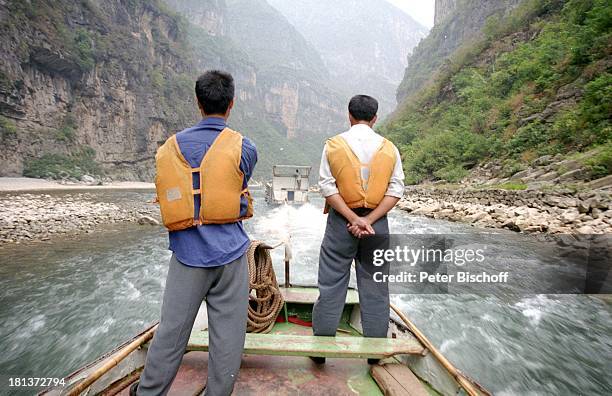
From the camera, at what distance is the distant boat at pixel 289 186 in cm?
2767

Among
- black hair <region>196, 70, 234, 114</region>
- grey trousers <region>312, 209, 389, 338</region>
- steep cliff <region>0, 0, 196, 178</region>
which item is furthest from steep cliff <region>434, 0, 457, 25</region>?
black hair <region>196, 70, 234, 114</region>

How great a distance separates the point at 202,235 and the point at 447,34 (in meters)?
72.0

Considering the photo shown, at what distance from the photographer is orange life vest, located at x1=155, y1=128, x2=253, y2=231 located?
66.8 inches

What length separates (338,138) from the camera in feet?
7.77

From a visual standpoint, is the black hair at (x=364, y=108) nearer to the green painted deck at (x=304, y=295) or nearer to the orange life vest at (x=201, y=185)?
the orange life vest at (x=201, y=185)

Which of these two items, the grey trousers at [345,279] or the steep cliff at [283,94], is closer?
the grey trousers at [345,279]

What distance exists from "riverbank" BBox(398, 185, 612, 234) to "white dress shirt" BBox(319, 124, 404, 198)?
→ 7995 millimetres

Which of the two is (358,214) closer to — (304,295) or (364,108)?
(364,108)

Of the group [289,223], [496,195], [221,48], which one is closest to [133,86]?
[289,223]

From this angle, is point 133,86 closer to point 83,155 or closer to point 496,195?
point 83,155

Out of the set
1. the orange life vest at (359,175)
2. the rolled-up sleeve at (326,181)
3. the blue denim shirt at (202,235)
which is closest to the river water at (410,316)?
the orange life vest at (359,175)

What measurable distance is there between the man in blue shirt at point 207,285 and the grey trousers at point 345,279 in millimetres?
714

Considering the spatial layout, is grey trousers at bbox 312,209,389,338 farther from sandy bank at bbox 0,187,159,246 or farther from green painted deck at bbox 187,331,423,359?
sandy bank at bbox 0,187,159,246

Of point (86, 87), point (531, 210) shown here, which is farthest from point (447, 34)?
point (531, 210)
